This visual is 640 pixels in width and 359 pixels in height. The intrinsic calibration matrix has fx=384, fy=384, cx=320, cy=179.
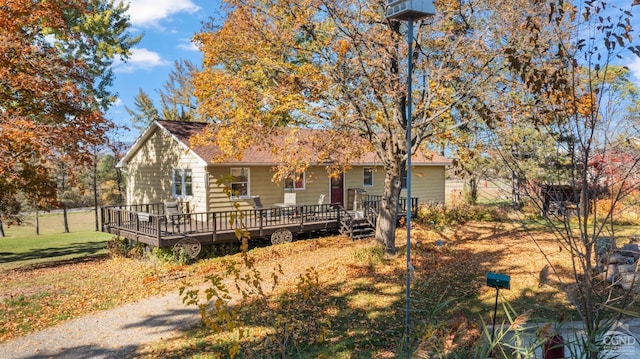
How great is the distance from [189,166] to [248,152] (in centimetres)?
263

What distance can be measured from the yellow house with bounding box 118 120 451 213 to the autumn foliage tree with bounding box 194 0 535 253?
369 centimetres

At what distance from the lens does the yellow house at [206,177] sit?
15.9m

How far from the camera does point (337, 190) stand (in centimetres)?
2016

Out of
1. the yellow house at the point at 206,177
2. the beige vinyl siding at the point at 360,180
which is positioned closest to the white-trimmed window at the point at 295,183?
the yellow house at the point at 206,177

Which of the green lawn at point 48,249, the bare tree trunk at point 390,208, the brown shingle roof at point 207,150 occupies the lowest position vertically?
the green lawn at point 48,249

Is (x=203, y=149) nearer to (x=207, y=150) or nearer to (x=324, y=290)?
Answer: (x=207, y=150)

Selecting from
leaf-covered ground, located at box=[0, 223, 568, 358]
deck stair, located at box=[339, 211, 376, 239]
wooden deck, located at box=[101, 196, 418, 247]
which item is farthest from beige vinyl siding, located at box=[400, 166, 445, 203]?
leaf-covered ground, located at box=[0, 223, 568, 358]

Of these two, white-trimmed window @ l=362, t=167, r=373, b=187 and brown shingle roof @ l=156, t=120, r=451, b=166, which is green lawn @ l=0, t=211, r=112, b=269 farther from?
white-trimmed window @ l=362, t=167, r=373, b=187

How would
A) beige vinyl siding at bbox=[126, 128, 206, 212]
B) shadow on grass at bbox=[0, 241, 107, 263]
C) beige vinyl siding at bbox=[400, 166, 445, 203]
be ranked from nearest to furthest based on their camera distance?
beige vinyl siding at bbox=[126, 128, 206, 212]
shadow on grass at bbox=[0, 241, 107, 263]
beige vinyl siding at bbox=[400, 166, 445, 203]

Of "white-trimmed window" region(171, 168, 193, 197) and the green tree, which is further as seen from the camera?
the green tree

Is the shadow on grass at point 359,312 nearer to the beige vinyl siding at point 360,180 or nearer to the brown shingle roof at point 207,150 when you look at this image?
the brown shingle roof at point 207,150

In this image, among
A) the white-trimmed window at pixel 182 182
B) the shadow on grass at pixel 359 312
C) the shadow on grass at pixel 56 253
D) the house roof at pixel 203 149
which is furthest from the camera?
the shadow on grass at pixel 56 253

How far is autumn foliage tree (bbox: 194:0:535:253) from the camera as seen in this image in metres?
9.80

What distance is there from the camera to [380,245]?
11.7 m
